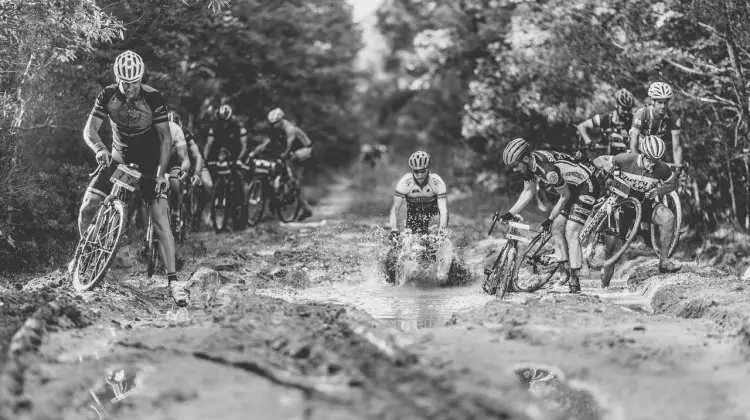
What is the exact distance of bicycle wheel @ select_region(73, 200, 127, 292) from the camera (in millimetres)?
10547

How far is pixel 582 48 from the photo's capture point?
68.1 feet

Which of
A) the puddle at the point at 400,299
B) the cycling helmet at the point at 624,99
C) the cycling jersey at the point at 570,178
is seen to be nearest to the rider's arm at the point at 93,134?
the puddle at the point at 400,299

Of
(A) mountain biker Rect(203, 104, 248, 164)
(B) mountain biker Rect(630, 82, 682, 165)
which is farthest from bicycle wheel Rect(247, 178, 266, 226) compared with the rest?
(B) mountain biker Rect(630, 82, 682, 165)

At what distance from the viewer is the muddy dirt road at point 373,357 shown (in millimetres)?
6211

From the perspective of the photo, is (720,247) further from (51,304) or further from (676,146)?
(51,304)

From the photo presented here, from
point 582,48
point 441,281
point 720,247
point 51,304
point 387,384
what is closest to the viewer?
point 387,384

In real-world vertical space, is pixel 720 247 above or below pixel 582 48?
below

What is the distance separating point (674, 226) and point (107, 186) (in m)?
7.10

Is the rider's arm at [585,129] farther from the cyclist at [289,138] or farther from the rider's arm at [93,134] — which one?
the rider's arm at [93,134]

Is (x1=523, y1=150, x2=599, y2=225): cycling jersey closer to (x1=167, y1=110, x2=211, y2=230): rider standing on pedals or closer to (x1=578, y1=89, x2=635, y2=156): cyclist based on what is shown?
(x1=578, y1=89, x2=635, y2=156): cyclist

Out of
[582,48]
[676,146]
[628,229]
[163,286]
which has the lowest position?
[163,286]

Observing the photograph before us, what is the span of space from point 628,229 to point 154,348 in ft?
23.7

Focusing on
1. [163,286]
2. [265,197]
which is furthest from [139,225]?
[163,286]

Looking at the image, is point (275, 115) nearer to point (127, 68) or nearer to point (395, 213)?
point (395, 213)
